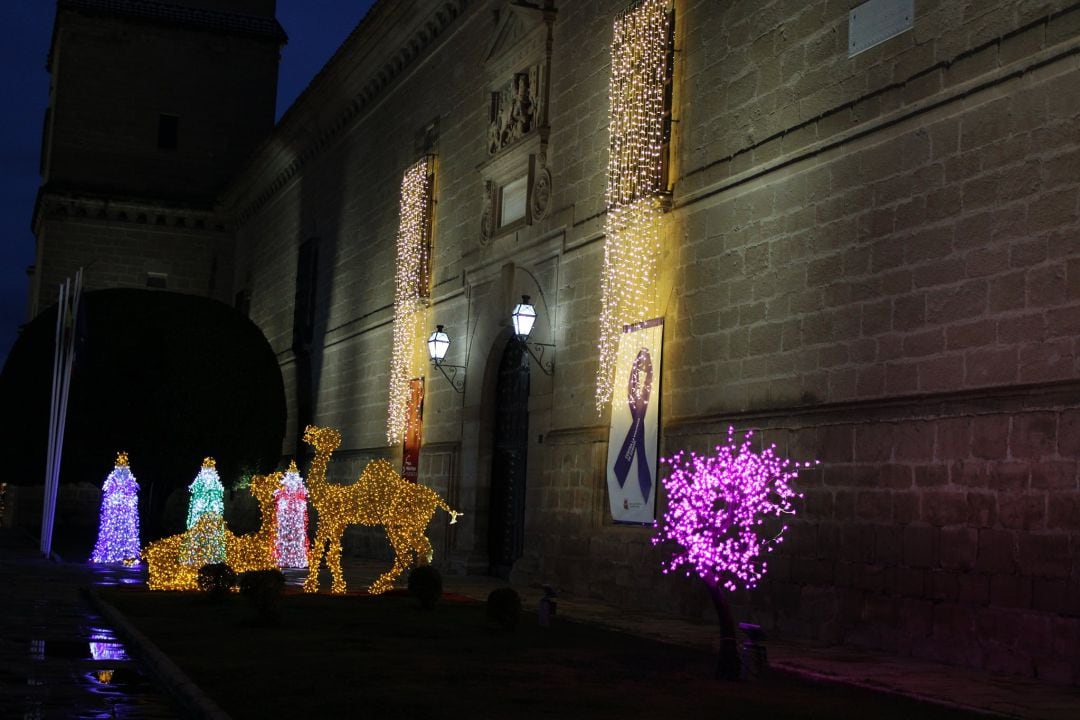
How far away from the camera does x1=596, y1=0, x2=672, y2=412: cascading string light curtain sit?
52.1ft

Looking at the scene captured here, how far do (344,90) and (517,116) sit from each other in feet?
33.0

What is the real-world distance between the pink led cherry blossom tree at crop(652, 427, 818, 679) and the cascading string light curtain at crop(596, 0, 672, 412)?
2.08m

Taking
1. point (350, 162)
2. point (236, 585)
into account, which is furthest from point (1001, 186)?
point (350, 162)

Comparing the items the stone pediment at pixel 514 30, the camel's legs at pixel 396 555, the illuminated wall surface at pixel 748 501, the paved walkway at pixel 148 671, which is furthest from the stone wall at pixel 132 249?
the illuminated wall surface at pixel 748 501

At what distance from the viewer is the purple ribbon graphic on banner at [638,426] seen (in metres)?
15.5

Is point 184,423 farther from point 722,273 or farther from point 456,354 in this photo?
point 722,273

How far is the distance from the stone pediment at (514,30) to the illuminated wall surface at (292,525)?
703cm

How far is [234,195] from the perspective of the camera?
40.0 metres

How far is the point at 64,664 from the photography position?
9375mm

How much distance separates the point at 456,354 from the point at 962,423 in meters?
12.3

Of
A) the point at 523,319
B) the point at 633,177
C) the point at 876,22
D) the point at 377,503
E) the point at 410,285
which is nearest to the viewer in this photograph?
the point at 876,22

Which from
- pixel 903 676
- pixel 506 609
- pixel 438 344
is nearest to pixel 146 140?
pixel 438 344

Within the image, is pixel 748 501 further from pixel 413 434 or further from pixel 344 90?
pixel 344 90

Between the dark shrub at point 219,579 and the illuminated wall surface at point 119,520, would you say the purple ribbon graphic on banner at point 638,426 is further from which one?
the illuminated wall surface at point 119,520
